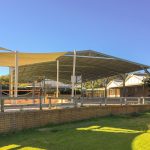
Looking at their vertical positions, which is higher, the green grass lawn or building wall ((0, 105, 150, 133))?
building wall ((0, 105, 150, 133))

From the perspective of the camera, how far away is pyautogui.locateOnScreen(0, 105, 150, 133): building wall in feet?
44.6

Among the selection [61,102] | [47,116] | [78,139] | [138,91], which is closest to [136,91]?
[138,91]

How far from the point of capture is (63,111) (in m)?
17.5

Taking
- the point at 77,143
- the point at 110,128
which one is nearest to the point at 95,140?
the point at 77,143

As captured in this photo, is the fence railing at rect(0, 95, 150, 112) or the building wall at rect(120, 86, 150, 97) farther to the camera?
the building wall at rect(120, 86, 150, 97)

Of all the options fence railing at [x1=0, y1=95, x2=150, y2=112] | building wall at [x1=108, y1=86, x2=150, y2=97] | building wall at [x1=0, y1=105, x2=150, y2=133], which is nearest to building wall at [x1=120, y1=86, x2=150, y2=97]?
building wall at [x1=108, y1=86, x2=150, y2=97]

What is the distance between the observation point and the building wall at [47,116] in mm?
13602

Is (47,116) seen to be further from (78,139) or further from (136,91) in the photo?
(136,91)

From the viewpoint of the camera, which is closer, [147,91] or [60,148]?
[60,148]

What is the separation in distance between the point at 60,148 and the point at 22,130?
12.7 feet

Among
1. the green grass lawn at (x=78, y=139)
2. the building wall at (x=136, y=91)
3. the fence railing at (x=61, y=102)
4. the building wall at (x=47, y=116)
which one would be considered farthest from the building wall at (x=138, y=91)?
the green grass lawn at (x=78, y=139)

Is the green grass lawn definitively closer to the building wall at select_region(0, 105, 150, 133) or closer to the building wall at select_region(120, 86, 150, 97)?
the building wall at select_region(0, 105, 150, 133)

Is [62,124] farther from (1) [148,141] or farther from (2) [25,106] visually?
(1) [148,141]

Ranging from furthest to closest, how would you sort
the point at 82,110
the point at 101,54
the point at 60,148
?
the point at 101,54 → the point at 82,110 → the point at 60,148
